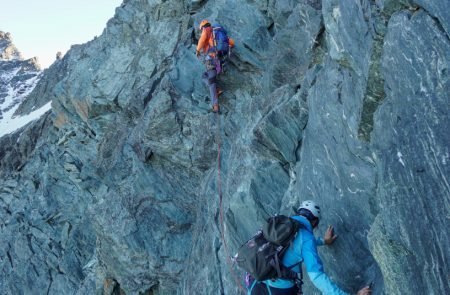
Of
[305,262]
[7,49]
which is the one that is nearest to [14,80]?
[7,49]

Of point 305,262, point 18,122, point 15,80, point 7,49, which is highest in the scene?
point 7,49

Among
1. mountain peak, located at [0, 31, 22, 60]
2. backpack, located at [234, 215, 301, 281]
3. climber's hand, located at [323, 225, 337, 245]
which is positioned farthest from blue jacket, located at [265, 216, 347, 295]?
mountain peak, located at [0, 31, 22, 60]

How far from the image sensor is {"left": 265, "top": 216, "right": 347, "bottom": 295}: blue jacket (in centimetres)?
743

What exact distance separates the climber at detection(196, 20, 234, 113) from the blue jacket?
10723mm

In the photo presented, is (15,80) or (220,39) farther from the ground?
(220,39)

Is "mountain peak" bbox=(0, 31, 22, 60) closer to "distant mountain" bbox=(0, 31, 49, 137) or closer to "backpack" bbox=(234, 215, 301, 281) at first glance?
"distant mountain" bbox=(0, 31, 49, 137)

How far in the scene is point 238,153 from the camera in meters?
15.3

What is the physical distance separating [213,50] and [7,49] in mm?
138997

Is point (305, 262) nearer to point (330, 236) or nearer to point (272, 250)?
point (272, 250)

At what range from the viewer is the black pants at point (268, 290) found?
8.57 metres

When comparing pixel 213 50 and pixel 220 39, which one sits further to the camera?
pixel 213 50

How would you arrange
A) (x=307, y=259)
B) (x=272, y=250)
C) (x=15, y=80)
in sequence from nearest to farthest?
(x=307, y=259)
(x=272, y=250)
(x=15, y=80)

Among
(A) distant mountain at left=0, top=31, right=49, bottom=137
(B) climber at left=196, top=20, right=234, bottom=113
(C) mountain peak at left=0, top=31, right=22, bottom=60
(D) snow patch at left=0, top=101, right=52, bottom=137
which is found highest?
(C) mountain peak at left=0, top=31, right=22, bottom=60

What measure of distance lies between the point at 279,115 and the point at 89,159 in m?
20.0
